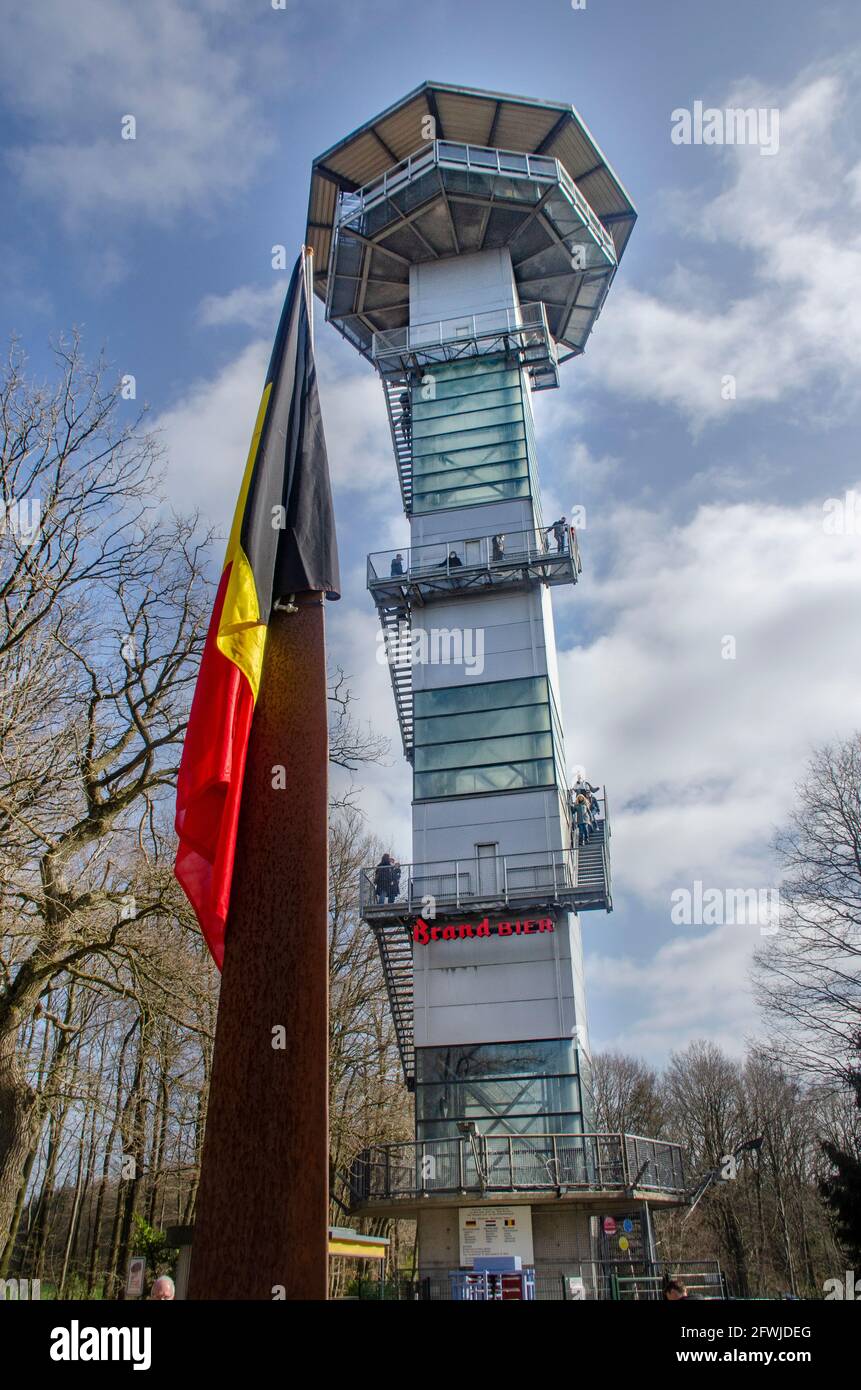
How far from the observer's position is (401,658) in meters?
29.3

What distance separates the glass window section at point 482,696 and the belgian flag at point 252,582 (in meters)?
20.8

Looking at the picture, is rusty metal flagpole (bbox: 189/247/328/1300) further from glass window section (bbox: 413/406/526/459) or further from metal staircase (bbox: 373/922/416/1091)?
glass window section (bbox: 413/406/526/459)

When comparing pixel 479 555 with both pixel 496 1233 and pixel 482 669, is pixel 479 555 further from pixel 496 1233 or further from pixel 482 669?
pixel 496 1233

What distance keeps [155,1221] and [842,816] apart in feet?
108

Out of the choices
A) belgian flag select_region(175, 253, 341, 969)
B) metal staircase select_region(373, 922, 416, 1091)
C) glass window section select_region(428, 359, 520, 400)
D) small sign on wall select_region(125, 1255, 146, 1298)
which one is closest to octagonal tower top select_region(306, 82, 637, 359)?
glass window section select_region(428, 359, 520, 400)

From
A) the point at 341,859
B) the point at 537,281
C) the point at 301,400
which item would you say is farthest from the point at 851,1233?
the point at 537,281

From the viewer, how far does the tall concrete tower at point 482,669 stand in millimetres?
21562

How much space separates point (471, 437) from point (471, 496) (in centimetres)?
241

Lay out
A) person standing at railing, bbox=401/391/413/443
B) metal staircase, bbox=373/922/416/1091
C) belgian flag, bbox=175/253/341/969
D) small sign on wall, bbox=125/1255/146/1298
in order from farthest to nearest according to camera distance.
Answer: person standing at railing, bbox=401/391/413/443
metal staircase, bbox=373/922/416/1091
small sign on wall, bbox=125/1255/146/1298
belgian flag, bbox=175/253/341/969

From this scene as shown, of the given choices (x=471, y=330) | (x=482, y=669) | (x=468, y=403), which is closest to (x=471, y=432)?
(x=468, y=403)

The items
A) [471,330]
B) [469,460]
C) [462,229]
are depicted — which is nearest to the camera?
[469,460]

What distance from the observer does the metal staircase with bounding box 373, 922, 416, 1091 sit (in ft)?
84.5

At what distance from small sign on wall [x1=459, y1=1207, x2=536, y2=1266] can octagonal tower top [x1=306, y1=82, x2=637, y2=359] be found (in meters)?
28.7

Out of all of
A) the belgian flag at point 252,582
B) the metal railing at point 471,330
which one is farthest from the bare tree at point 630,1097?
the belgian flag at point 252,582
